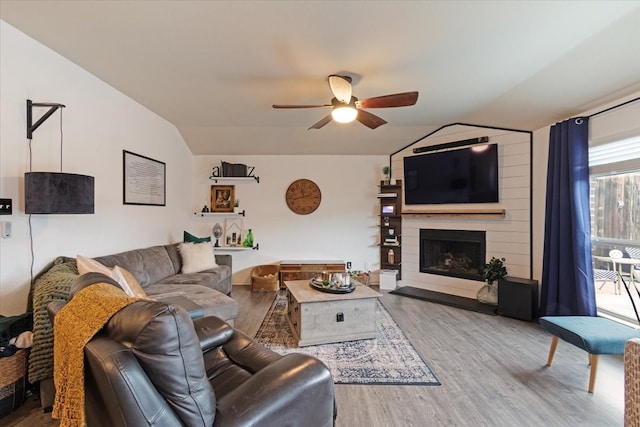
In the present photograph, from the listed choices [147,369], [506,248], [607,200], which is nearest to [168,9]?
[147,369]

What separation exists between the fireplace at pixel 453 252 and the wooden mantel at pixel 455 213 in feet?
0.87

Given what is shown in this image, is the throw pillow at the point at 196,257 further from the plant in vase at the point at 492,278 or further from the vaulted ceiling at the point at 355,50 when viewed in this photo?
the plant in vase at the point at 492,278

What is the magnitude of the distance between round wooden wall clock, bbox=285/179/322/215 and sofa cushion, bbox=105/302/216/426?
4450mm

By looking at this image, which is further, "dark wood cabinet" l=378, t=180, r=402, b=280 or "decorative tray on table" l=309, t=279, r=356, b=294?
"dark wood cabinet" l=378, t=180, r=402, b=280

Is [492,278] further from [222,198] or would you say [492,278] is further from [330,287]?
[222,198]

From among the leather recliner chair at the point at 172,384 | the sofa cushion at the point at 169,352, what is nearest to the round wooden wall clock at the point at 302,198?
the leather recliner chair at the point at 172,384

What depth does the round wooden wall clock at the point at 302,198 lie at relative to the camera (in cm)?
552

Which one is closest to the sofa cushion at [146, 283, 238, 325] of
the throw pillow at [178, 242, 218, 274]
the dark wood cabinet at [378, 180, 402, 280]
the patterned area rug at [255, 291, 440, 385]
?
the patterned area rug at [255, 291, 440, 385]

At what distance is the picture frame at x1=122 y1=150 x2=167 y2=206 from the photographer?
11.5 feet

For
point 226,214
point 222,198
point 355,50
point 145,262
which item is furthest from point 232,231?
point 355,50

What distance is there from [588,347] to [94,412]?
9.72 ft

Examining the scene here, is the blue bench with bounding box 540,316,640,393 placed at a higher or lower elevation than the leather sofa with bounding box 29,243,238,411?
lower

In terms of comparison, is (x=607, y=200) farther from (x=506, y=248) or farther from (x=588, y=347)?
(x=588, y=347)

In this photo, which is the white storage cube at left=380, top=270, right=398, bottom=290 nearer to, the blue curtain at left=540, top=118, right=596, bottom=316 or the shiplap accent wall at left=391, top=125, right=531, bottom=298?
the shiplap accent wall at left=391, top=125, right=531, bottom=298
